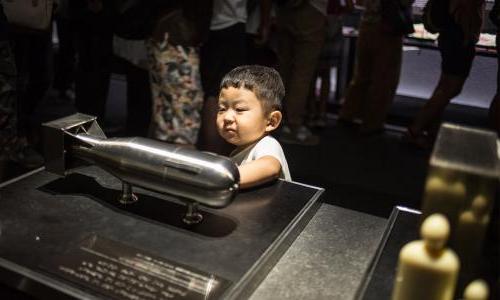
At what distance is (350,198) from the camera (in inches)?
98.4

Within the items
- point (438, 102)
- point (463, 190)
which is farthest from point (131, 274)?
point (438, 102)

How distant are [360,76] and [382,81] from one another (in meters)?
0.18

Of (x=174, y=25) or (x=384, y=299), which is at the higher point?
(x=174, y=25)

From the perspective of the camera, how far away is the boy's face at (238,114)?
1222 mm

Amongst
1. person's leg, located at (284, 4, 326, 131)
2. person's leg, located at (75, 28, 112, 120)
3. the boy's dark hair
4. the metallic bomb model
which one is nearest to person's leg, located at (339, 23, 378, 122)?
person's leg, located at (284, 4, 326, 131)

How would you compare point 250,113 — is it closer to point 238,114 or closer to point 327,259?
point 238,114

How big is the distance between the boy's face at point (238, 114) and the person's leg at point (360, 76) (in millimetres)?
2091

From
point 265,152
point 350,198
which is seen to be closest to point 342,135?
point 350,198

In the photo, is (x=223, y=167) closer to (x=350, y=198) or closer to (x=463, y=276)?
(x=463, y=276)

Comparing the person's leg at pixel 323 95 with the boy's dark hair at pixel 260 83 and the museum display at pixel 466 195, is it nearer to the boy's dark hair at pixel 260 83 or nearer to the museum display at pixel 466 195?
the boy's dark hair at pixel 260 83

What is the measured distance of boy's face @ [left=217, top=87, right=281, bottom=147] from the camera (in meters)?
1.22

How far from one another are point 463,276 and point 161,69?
142 cm

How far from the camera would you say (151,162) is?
3.09 ft

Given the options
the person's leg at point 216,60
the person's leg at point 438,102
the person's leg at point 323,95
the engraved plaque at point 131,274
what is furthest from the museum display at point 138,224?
the person's leg at point 323,95
